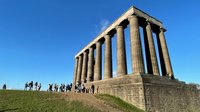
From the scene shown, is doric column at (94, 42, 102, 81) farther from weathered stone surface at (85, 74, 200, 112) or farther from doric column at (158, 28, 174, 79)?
doric column at (158, 28, 174, 79)

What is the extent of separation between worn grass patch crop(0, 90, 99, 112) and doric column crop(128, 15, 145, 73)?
41.8 feet

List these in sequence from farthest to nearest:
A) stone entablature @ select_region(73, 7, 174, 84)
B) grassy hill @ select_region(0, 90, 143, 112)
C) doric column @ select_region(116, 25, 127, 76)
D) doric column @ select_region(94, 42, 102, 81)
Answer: doric column @ select_region(94, 42, 102, 81) → doric column @ select_region(116, 25, 127, 76) → stone entablature @ select_region(73, 7, 174, 84) → grassy hill @ select_region(0, 90, 143, 112)

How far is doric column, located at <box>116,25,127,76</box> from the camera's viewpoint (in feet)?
105

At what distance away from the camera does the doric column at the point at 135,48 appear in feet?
91.1

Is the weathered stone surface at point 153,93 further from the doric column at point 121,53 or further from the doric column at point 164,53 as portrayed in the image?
the doric column at point 164,53

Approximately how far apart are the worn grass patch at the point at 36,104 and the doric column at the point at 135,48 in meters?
12.8

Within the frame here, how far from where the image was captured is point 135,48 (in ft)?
96.3

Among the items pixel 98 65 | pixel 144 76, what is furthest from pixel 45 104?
pixel 98 65

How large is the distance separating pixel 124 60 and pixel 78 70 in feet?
92.8

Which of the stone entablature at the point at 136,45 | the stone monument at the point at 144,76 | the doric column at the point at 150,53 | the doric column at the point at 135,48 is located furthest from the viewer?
the doric column at the point at 150,53

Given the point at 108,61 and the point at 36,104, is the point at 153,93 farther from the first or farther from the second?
the point at 108,61

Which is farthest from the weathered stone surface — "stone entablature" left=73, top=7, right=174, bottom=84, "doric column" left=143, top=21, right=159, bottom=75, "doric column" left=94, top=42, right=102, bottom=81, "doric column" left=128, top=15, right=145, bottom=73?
"doric column" left=94, top=42, right=102, bottom=81

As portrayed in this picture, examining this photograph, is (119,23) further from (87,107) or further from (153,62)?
(87,107)

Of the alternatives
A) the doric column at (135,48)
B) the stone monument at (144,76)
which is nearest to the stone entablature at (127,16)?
the stone monument at (144,76)
